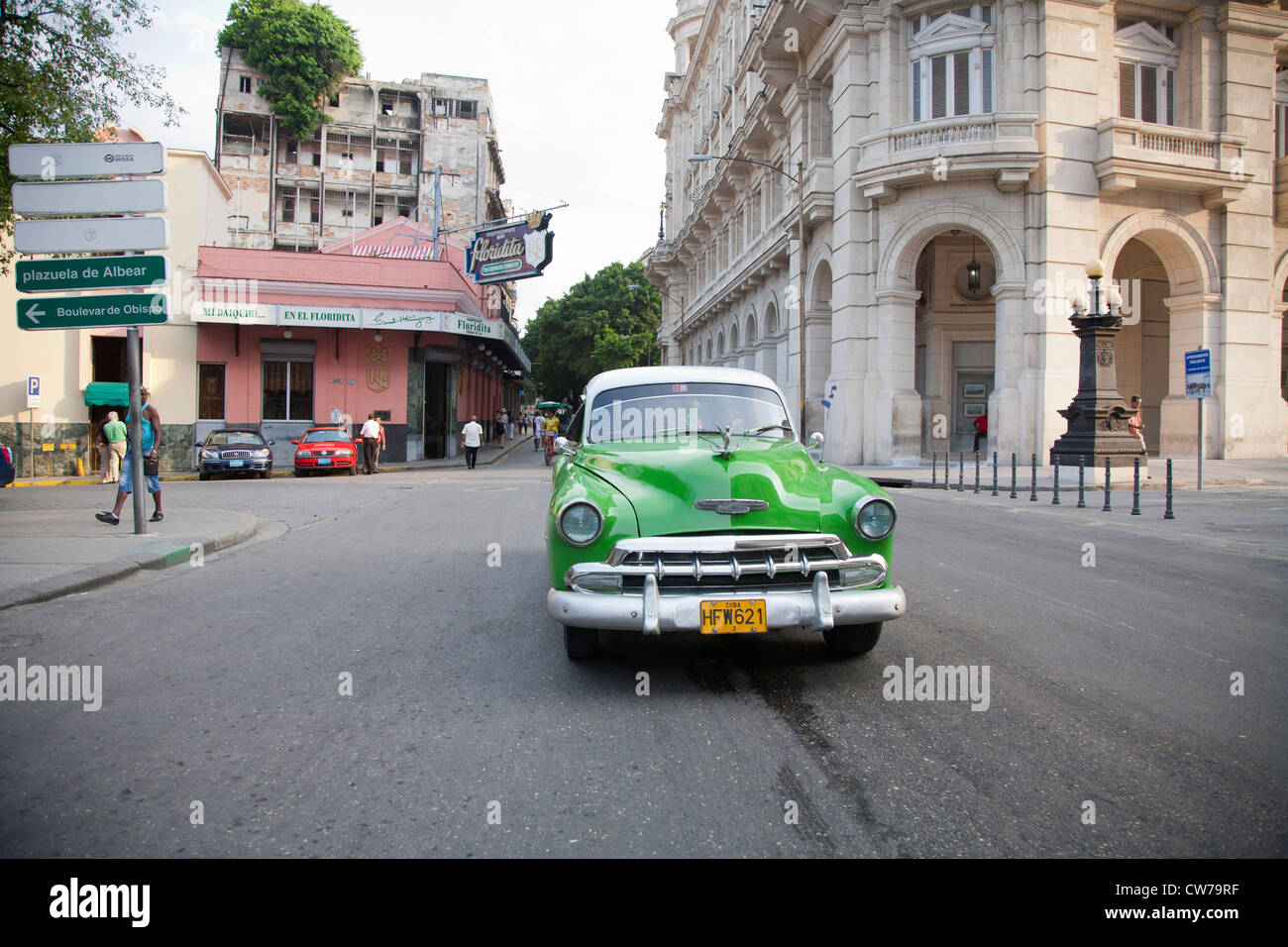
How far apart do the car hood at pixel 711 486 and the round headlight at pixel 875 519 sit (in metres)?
0.24

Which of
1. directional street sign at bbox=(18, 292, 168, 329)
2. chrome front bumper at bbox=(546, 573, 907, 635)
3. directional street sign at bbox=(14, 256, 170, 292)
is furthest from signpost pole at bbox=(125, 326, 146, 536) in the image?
chrome front bumper at bbox=(546, 573, 907, 635)

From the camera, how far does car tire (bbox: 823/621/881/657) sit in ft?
14.9

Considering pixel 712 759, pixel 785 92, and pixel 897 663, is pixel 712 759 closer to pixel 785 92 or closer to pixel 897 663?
pixel 897 663

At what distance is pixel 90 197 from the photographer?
9023 mm

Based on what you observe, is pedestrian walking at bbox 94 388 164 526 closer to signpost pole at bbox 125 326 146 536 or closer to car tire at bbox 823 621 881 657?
signpost pole at bbox 125 326 146 536

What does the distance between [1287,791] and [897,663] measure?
6.05ft

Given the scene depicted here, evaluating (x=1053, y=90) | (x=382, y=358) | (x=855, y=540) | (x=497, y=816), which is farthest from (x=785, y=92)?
(x=497, y=816)

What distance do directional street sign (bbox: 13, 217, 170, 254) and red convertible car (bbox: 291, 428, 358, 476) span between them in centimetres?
1423

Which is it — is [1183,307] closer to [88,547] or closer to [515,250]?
[515,250]

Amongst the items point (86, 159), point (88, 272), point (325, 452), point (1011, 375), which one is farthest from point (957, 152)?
point (88, 272)

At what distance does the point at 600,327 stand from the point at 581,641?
203 feet

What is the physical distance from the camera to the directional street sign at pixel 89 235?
8.89m

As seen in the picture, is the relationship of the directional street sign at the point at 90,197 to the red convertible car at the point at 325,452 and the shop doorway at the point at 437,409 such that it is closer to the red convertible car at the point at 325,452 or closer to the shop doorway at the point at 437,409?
the red convertible car at the point at 325,452
